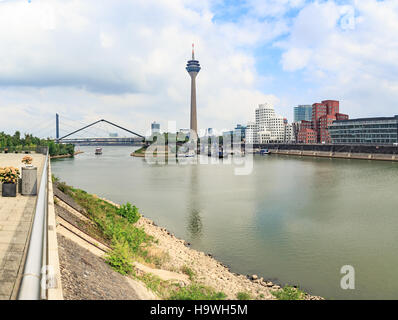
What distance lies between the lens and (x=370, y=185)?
39.4 m

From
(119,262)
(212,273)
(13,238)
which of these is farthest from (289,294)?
(13,238)

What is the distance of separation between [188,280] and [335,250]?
876 cm

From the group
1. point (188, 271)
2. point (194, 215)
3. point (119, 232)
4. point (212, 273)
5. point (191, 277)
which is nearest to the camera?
point (191, 277)

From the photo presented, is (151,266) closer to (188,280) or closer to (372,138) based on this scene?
(188,280)

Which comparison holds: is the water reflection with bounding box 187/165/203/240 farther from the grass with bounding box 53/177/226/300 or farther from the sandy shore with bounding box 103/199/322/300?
the grass with bounding box 53/177/226/300

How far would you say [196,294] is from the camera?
30.3 feet

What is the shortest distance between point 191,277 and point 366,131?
376 ft

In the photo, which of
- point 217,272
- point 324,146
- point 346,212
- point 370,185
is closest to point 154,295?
point 217,272

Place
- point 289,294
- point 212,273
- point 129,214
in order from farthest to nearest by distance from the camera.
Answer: point 129,214 → point 212,273 → point 289,294

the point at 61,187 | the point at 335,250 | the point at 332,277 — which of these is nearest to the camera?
the point at 332,277

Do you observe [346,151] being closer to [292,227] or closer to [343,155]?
[343,155]

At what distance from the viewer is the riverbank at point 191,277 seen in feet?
31.7

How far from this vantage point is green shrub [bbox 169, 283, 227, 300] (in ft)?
29.1

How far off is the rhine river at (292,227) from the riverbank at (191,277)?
1046 mm
